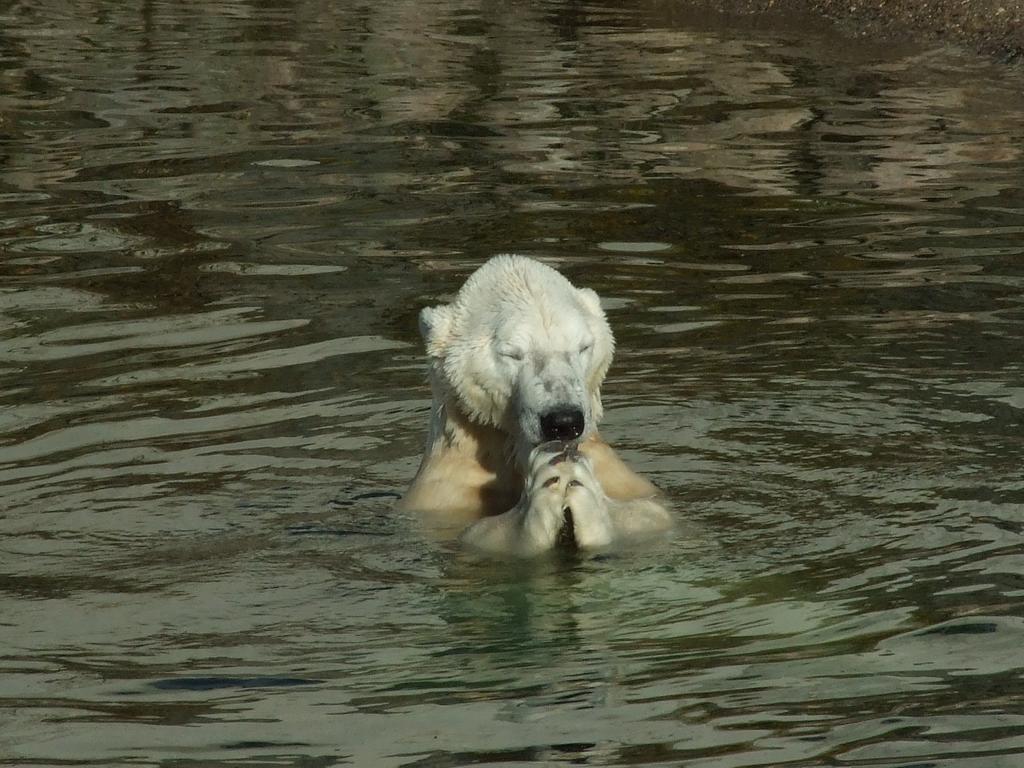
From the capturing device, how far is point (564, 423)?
4.76 m

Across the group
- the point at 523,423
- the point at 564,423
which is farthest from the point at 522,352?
the point at 564,423

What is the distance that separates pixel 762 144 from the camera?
11.0 m

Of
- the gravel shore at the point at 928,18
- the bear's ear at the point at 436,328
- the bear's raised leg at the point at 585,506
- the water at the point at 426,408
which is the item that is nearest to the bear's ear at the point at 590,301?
the bear's ear at the point at 436,328

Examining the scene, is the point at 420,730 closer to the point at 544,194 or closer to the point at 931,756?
the point at 931,756

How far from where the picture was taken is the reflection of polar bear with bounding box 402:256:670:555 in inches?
185

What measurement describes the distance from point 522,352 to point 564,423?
33cm

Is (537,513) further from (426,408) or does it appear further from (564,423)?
(426,408)

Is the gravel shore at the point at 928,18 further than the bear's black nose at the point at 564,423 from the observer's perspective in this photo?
Yes

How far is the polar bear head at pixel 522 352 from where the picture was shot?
486 cm

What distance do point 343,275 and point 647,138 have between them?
11.5ft

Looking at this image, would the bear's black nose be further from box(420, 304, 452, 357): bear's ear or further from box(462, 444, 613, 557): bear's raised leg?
box(420, 304, 452, 357): bear's ear

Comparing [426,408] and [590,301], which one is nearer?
[590,301]

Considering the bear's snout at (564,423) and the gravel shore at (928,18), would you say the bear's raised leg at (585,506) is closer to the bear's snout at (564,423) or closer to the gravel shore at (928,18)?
the bear's snout at (564,423)

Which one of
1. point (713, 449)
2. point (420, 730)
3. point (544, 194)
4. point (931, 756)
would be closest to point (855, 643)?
point (931, 756)
